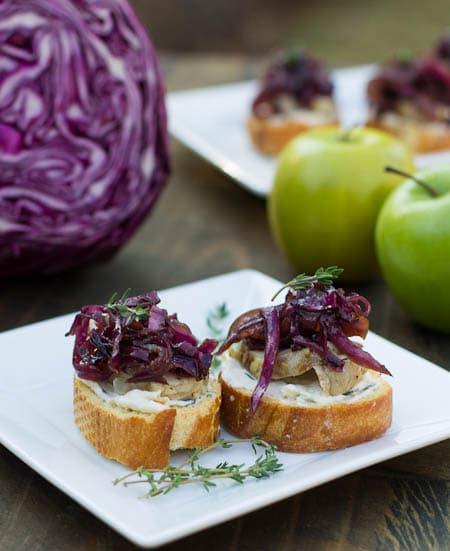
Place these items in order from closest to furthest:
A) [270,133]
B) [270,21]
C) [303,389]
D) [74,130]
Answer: [303,389] → [74,130] → [270,133] → [270,21]

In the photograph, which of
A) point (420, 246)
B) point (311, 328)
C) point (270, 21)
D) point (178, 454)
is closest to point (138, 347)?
point (178, 454)

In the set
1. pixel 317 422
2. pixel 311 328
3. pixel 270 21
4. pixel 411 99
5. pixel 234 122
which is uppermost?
pixel 311 328

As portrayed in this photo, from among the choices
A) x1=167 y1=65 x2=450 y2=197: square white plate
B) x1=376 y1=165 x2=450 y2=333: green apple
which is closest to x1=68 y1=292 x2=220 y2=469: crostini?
x1=376 y1=165 x2=450 y2=333: green apple

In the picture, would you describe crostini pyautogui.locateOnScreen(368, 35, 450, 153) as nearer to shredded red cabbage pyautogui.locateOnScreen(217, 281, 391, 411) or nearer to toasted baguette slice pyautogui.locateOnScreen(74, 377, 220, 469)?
shredded red cabbage pyautogui.locateOnScreen(217, 281, 391, 411)

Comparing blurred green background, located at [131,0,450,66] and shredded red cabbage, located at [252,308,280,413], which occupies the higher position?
shredded red cabbage, located at [252,308,280,413]

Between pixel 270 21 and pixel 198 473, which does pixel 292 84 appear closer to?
pixel 198 473

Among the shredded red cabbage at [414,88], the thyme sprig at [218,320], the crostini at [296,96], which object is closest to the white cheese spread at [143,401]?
the thyme sprig at [218,320]
